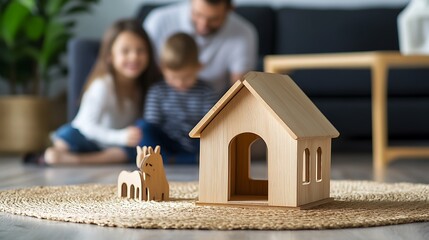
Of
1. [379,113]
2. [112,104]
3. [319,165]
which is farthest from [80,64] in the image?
[319,165]

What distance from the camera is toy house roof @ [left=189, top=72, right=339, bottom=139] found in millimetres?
1539

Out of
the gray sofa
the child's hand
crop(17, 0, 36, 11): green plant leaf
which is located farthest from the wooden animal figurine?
crop(17, 0, 36, 11): green plant leaf

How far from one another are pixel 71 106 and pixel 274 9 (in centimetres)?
136

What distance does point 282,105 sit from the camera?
1584 mm

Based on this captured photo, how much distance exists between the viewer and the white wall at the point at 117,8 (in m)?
4.59

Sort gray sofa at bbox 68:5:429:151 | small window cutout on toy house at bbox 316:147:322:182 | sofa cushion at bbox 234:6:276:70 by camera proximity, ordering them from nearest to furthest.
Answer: small window cutout on toy house at bbox 316:147:322:182 < gray sofa at bbox 68:5:429:151 < sofa cushion at bbox 234:6:276:70

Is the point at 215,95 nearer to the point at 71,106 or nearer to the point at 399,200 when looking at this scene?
the point at 71,106

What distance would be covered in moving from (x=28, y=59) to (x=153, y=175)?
2.78m

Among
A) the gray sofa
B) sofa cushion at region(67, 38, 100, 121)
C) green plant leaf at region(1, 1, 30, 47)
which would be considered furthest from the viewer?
green plant leaf at region(1, 1, 30, 47)

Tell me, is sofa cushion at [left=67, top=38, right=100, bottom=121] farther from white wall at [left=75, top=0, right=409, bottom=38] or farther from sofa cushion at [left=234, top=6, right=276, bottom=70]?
white wall at [left=75, top=0, right=409, bottom=38]

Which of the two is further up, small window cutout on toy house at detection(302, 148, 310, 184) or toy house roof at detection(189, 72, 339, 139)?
toy house roof at detection(189, 72, 339, 139)

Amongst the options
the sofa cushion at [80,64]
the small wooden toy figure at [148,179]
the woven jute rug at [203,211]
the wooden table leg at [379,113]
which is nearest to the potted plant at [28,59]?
the sofa cushion at [80,64]

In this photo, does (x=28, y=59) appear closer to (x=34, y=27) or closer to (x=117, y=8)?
(x=34, y=27)

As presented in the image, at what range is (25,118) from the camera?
4.14m
